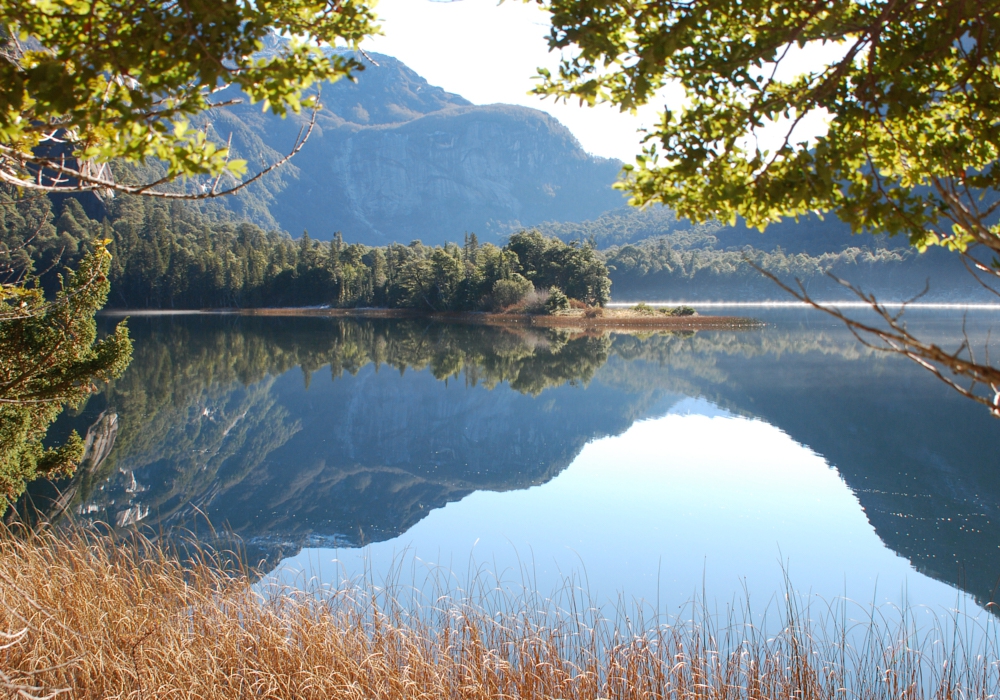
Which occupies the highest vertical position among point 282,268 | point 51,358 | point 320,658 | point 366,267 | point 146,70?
point 366,267

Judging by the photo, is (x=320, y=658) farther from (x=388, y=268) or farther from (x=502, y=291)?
(x=388, y=268)

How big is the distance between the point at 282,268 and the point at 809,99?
80420 mm

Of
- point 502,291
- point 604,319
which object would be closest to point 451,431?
point 604,319

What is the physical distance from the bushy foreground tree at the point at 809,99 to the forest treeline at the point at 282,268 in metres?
53.2

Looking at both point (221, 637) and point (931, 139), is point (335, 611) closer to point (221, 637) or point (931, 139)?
point (221, 637)

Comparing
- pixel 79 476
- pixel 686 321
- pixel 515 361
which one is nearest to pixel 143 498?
pixel 79 476

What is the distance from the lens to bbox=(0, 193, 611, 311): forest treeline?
5762 centimetres

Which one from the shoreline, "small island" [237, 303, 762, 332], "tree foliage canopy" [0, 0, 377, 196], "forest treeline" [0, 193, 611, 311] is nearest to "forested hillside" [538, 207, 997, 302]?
"forest treeline" [0, 193, 611, 311]

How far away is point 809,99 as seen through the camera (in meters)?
2.98

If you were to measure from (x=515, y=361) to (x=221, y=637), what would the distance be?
2274 cm

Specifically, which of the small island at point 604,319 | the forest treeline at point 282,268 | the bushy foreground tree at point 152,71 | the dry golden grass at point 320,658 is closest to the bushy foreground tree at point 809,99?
the bushy foreground tree at point 152,71

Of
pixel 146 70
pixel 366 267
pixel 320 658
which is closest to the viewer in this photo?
pixel 146 70

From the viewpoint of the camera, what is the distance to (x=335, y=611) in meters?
5.23

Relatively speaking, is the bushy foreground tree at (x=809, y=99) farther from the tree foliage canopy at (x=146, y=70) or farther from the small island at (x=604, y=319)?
the small island at (x=604, y=319)
